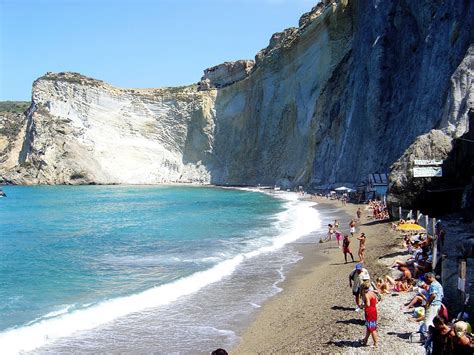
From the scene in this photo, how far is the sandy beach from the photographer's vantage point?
10.6 meters

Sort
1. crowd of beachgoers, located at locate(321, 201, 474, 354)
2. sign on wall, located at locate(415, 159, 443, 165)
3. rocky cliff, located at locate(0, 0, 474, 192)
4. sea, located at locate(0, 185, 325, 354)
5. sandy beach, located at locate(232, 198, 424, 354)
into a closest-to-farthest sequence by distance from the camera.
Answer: crowd of beachgoers, located at locate(321, 201, 474, 354) → sandy beach, located at locate(232, 198, 424, 354) → sea, located at locate(0, 185, 325, 354) → sign on wall, located at locate(415, 159, 443, 165) → rocky cliff, located at locate(0, 0, 474, 192)

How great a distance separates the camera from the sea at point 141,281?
12.6 meters

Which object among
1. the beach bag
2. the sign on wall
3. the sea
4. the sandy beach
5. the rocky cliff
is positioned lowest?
the sea

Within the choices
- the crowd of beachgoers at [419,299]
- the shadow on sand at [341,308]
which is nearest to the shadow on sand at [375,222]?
the crowd of beachgoers at [419,299]

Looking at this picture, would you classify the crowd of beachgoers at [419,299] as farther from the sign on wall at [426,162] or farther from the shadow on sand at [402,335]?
the sign on wall at [426,162]

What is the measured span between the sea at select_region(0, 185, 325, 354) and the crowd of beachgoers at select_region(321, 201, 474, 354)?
321 cm

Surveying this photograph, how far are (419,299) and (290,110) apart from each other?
71.4 metres

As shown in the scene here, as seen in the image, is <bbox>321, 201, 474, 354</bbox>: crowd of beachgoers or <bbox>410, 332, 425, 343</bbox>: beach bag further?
<bbox>410, 332, 425, 343</bbox>: beach bag

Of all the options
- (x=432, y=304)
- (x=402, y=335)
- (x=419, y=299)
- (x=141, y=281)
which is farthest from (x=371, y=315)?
(x=141, y=281)

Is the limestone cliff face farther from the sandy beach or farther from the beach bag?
Answer: the beach bag

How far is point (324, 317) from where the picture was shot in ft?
42.1

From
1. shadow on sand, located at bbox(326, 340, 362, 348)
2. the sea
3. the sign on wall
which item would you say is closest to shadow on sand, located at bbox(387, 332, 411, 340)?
shadow on sand, located at bbox(326, 340, 362, 348)

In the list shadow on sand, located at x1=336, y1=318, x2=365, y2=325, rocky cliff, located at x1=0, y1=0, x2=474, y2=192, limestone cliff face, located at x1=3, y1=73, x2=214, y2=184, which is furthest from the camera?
limestone cliff face, located at x1=3, y1=73, x2=214, y2=184

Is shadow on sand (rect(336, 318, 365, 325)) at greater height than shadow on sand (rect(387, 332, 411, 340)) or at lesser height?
lesser
